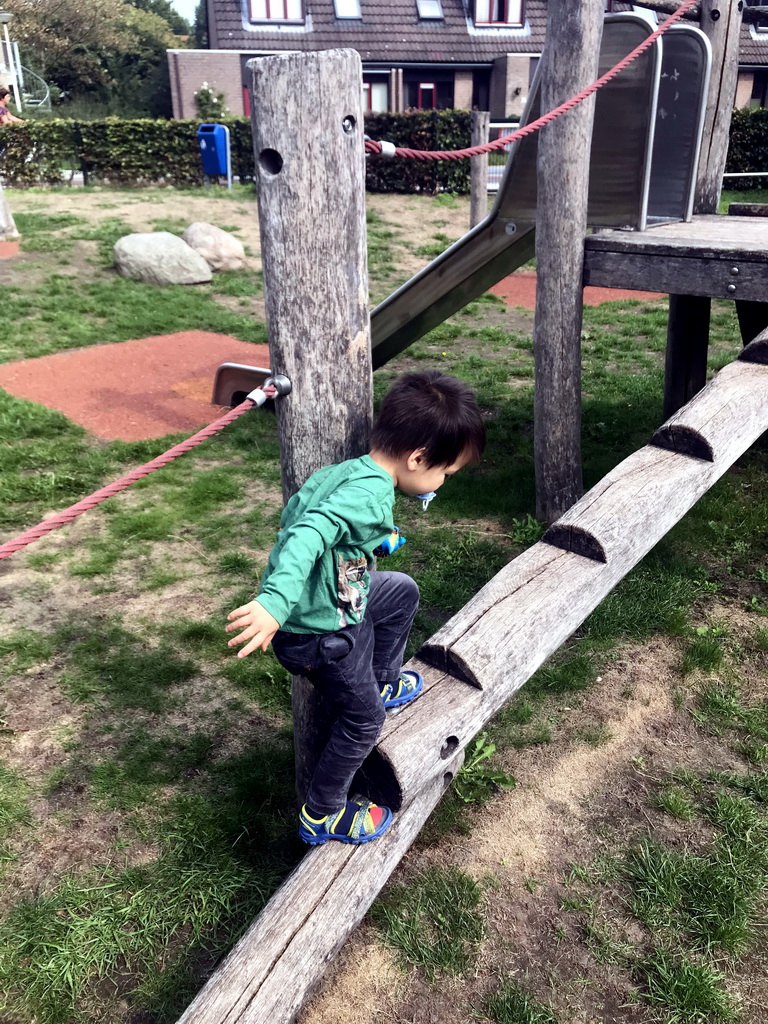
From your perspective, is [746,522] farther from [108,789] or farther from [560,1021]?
[108,789]

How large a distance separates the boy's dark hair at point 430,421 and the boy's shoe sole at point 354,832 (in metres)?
0.97

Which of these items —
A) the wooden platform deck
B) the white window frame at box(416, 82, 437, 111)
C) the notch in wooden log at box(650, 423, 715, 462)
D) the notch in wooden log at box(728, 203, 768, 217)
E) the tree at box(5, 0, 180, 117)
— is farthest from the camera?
the tree at box(5, 0, 180, 117)

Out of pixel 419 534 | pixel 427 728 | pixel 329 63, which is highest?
pixel 329 63

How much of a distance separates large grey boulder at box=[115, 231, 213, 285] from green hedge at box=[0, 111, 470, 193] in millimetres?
8141

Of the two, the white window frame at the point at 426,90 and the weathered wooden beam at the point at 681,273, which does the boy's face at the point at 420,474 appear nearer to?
the weathered wooden beam at the point at 681,273

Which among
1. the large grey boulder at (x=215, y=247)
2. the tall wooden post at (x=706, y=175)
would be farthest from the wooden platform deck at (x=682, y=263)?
the large grey boulder at (x=215, y=247)

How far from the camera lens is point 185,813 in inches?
111

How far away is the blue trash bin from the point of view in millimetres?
16823

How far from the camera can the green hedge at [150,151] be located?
17.7 meters

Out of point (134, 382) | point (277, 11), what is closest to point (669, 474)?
point (134, 382)

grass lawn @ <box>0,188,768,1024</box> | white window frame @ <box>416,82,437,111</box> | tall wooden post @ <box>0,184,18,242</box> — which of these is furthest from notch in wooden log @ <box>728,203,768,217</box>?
white window frame @ <box>416,82,437,111</box>

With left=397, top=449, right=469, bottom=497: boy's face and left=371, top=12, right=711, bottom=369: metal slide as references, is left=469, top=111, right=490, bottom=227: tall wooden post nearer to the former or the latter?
left=371, top=12, right=711, bottom=369: metal slide

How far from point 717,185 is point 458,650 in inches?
192

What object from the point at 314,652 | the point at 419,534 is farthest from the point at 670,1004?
the point at 419,534
